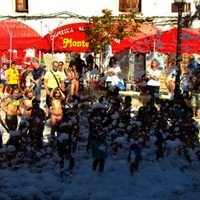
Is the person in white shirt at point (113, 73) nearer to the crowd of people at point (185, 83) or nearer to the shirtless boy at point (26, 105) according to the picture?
the crowd of people at point (185, 83)

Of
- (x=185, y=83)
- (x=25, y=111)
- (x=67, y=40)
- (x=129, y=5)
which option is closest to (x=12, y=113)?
(x=25, y=111)

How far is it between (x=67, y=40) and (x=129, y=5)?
5.17 metres

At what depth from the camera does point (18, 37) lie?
22703mm

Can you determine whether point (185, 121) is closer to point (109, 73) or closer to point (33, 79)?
point (109, 73)

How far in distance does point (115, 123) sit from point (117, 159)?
870 millimetres

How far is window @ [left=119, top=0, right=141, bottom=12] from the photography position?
81.4 feet

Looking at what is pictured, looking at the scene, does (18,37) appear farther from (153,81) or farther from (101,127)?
(101,127)

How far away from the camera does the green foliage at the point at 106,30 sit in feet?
68.7

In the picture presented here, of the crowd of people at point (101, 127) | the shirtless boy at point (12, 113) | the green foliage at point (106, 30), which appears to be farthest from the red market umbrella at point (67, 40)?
the shirtless boy at point (12, 113)

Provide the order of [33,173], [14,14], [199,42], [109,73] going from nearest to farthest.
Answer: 1. [33,173]
2. [109,73]
3. [199,42]
4. [14,14]

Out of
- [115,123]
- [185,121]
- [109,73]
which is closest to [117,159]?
[115,123]

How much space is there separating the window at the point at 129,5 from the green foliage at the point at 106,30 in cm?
297

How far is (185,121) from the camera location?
452 inches

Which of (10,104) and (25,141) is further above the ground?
A: (10,104)
